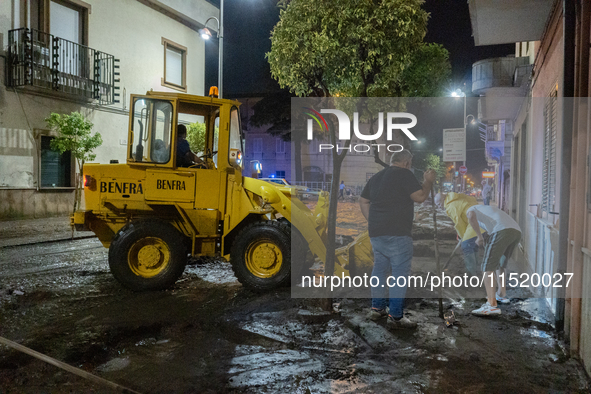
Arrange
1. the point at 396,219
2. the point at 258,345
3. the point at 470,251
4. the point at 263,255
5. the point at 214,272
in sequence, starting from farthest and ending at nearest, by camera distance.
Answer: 1. the point at 214,272
2. the point at 263,255
3. the point at 470,251
4. the point at 396,219
5. the point at 258,345

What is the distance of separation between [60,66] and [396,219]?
45.9ft

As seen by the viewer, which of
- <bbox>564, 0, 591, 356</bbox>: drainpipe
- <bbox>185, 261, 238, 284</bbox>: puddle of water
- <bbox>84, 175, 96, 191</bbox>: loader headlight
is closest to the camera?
<bbox>564, 0, 591, 356</bbox>: drainpipe

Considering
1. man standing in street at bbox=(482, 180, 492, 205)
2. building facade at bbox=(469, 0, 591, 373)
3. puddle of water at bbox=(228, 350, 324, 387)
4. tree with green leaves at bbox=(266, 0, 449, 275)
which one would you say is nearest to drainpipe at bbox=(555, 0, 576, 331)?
building facade at bbox=(469, 0, 591, 373)

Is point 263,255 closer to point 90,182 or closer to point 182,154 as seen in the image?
point 182,154

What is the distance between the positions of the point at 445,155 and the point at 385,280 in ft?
8.47

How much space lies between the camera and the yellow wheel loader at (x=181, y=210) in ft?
20.3

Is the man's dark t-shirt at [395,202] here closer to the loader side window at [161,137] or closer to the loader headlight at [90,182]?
the loader side window at [161,137]

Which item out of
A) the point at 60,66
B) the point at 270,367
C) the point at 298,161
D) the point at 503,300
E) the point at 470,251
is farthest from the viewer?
the point at 298,161

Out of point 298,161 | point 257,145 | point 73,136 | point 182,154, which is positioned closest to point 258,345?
point 182,154

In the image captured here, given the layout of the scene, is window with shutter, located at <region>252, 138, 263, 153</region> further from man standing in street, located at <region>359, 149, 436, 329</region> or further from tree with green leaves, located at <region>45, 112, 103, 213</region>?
man standing in street, located at <region>359, 149, 436, 329</region>

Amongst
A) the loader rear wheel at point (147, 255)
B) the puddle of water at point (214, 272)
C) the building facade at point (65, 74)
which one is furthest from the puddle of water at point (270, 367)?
the building facade at point (65, 74)

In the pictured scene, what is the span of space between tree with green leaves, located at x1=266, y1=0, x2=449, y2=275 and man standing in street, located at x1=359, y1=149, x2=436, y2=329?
2.54 ft

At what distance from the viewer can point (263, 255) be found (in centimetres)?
A: 621

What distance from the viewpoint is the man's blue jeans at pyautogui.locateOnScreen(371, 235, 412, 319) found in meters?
4.81
